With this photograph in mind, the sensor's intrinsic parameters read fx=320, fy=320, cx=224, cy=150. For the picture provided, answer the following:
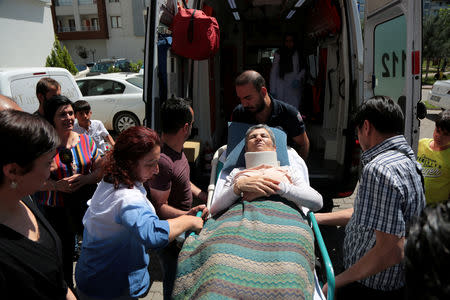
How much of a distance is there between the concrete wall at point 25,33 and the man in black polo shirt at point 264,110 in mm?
16508

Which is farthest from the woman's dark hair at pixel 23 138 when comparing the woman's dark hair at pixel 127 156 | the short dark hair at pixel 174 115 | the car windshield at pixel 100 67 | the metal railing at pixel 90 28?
Result: the metal railing at pixel 90 28

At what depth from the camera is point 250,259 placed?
1.68 m

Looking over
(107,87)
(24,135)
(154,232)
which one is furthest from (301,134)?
(107,87)

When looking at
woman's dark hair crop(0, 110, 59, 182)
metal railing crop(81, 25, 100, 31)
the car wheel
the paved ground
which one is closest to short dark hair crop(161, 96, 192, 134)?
woman's dark hair crop(0, 110, 59, 182)

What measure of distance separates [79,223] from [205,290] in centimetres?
172

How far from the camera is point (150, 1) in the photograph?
2.82 m

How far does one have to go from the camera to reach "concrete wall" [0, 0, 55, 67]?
15.3 meters

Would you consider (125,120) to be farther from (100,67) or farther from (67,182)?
(100,67)

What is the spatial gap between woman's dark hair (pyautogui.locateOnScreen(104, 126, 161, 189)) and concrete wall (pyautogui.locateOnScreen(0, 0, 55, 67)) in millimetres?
17366

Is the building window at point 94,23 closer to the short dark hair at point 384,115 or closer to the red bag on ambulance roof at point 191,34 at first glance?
the red bag on ambulance roof at point 191,34

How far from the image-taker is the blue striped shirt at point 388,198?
156 centimetres

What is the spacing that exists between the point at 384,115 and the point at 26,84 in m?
5.43

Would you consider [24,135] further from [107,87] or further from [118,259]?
[107,87]

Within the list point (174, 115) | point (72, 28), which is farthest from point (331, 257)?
point (72, 28)
